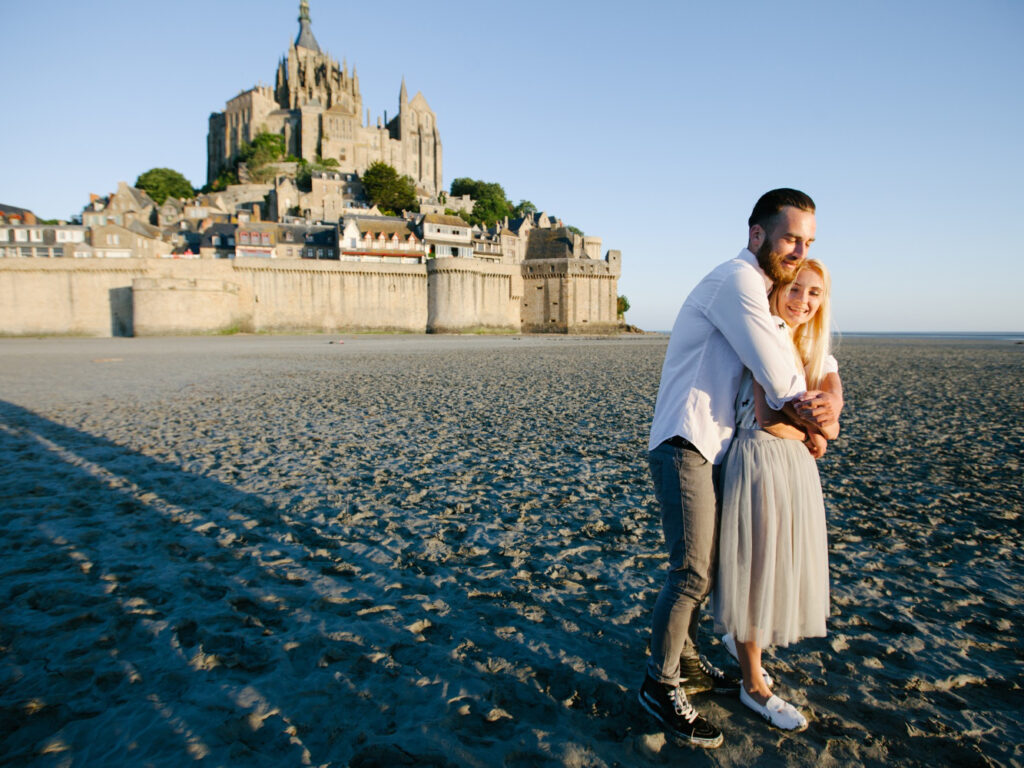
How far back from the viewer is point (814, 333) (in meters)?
2.33

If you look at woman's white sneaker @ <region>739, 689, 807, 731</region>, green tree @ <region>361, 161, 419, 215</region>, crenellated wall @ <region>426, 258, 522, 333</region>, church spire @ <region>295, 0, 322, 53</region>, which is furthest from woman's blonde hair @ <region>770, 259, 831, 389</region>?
church spire @ <region>295, 0, 322, 53</region>

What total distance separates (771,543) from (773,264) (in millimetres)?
1050

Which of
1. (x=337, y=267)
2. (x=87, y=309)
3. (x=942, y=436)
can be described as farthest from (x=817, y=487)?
(x=87, y=309)

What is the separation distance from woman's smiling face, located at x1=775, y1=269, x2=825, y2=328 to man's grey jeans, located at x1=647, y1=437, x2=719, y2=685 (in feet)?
2.16

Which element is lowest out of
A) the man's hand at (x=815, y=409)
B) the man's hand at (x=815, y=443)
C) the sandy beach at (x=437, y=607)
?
the sandy beach at (x=437, y=607)

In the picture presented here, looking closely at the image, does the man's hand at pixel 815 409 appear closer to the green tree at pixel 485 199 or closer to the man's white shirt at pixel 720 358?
the man's white shirt at pixel 720 358

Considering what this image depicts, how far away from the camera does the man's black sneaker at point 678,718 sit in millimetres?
2201

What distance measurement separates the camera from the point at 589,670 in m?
2.67

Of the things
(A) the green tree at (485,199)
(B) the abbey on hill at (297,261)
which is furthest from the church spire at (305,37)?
(A) the green tree at (485,199)

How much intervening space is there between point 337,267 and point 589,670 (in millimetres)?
49909

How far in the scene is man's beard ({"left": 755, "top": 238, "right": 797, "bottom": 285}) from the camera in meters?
2.21

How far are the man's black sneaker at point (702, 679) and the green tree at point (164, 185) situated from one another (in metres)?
99.7

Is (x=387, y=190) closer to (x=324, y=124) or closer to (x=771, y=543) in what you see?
(x=324, y=124)

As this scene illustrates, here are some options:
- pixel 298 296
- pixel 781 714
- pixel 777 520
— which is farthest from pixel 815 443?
pixel 298 296
